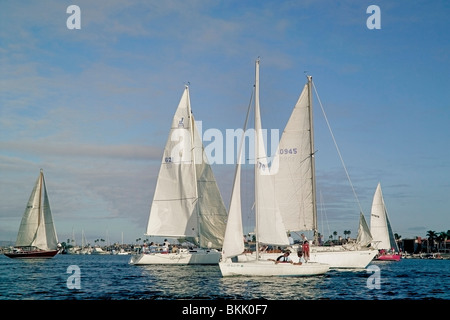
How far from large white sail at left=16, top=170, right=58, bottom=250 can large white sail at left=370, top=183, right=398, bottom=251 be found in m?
57.3

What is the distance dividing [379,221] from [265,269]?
6378 cm

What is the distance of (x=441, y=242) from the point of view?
18962 cm

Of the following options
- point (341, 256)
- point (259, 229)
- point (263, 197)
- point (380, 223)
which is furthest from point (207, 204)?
point (380, 223)

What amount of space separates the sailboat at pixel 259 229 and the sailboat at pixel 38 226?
190 ft

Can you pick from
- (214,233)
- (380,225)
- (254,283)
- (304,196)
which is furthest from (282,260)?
(380,225)

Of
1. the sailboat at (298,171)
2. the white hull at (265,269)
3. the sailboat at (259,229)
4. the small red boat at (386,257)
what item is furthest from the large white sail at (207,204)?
the small red boat at (386,257)

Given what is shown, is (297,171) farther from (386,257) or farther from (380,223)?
(386,257)

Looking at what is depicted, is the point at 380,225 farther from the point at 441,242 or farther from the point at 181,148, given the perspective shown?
the point at 441,242

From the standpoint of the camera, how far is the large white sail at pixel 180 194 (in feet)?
207

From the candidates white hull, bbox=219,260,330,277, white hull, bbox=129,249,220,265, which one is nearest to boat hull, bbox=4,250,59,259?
white hull, bbox=129,249,220,265

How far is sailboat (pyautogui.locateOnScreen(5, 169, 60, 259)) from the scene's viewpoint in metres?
87.4

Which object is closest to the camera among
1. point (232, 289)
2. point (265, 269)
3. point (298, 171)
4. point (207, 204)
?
point (232, 289)

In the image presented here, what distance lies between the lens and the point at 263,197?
40.0 metres

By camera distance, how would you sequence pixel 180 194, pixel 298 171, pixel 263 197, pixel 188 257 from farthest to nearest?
pixel 180 194
pixel 188 257
pixel 298 171
pixel 263 197
